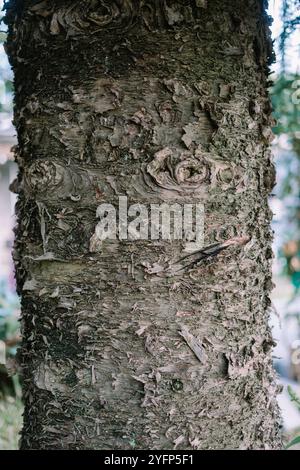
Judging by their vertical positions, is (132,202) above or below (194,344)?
above

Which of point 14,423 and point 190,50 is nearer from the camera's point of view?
point 190,50

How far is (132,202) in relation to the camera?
0.84m

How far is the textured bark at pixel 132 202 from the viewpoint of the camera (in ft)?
2.78

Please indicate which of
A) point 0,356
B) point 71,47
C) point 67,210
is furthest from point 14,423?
point 71,47

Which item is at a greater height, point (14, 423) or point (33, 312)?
point (33, 312)

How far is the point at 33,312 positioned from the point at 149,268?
0.81 feet

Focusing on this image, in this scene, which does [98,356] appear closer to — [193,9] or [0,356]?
[193,9]

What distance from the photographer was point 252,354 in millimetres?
927

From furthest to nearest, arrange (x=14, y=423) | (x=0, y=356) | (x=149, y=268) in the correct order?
(x=0, y=356), (x=14, y=423), (x=149, y=268)

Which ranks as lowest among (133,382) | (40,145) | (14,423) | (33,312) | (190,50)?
(14,423)

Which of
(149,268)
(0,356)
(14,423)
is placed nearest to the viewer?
(149,268)

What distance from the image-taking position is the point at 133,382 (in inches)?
33.4

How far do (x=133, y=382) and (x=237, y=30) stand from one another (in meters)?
0.67

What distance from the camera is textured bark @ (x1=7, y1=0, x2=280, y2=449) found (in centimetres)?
85
